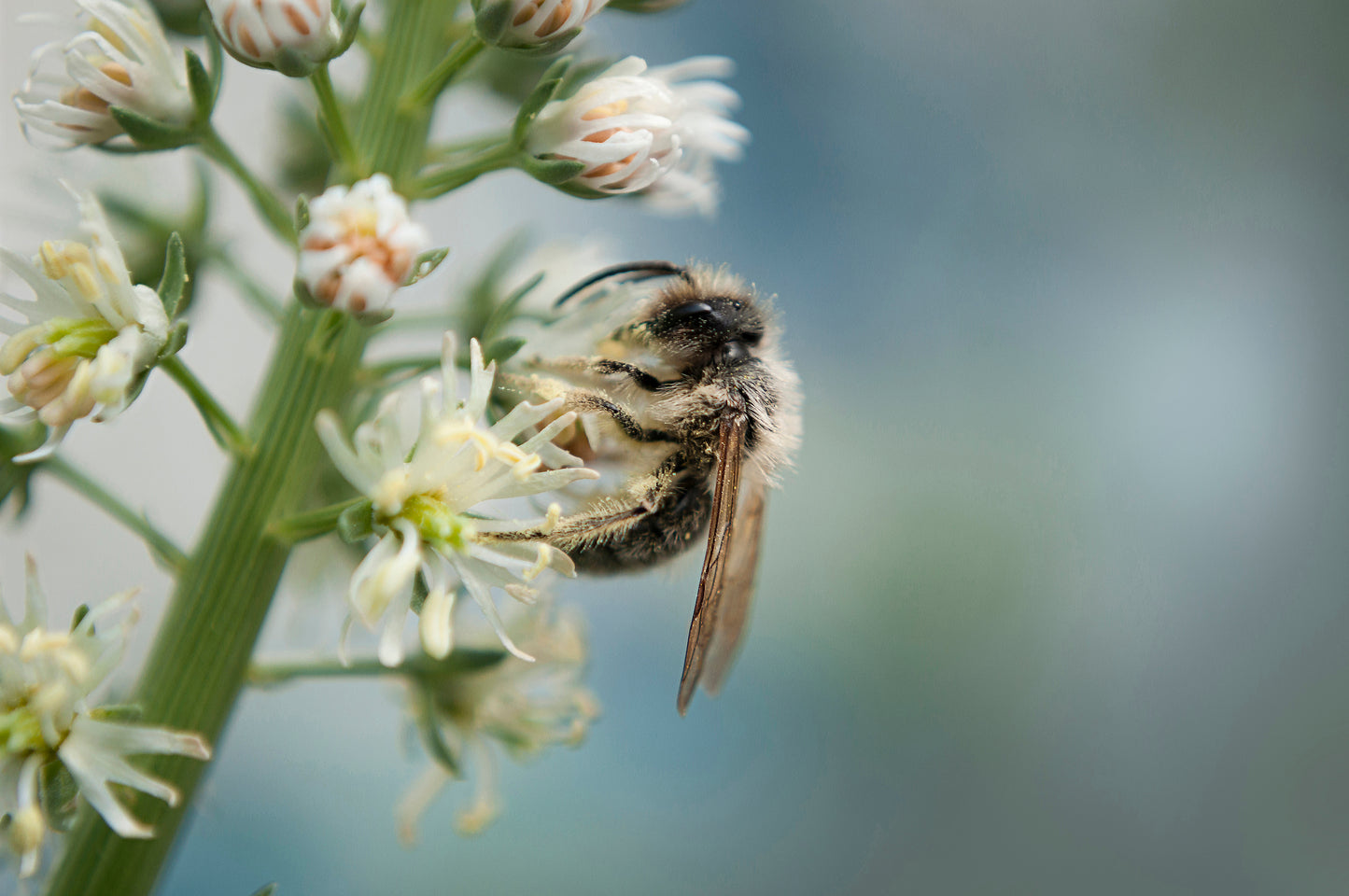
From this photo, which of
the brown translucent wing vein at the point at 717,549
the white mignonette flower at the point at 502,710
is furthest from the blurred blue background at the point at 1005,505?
the brown translucent wing vein at the point at 717,549

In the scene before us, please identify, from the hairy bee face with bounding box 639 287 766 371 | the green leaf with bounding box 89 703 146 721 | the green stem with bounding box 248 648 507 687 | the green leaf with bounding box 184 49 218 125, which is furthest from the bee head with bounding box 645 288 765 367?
the green leaf with bounding box 89 703 146 721

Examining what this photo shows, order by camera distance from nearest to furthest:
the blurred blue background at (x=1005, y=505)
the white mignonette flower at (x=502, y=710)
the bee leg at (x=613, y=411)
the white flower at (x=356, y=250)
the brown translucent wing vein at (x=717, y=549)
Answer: the white flower at (x=356, y=250), the brown translucent wing vein at (x=717, y=549), the bee leg at (x=613, y=411), the white mignonette flower at (x=502, y=710), the blurred blue background at (x=1005, y=505)

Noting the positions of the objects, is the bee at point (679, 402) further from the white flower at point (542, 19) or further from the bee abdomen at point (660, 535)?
the white flower at point (542, 19)

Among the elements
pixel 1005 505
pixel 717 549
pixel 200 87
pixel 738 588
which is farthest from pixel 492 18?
pixel 1005 505

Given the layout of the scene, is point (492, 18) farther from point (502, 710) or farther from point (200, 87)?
point (502, 710)

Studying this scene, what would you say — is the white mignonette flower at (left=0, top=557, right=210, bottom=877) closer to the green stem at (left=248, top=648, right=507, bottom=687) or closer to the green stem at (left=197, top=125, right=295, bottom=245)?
the green stem at (left=248, top=648, right=507, bottom=687)

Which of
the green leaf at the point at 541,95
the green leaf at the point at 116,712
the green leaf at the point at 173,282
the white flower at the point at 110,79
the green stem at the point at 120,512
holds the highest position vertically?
the green leaf at the point at 541,95
